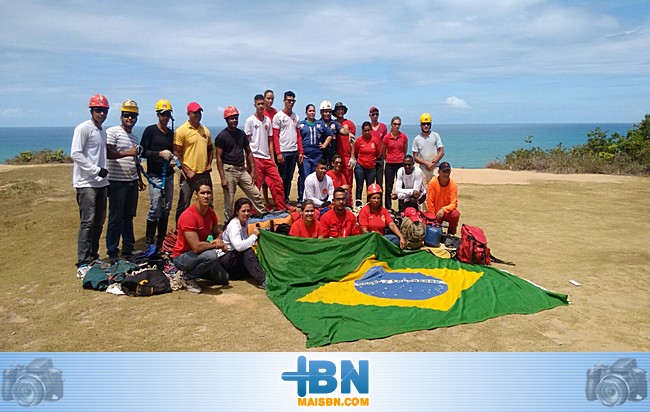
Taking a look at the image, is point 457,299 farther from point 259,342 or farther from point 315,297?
point 259,342

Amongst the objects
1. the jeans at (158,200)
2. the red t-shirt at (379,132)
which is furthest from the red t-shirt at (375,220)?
the jeans at (158,200)

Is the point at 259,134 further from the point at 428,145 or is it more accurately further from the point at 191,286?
the point at 191,286

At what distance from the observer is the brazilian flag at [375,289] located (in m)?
4.32

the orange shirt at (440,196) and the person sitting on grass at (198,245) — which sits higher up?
the orange shirt at (440,196)

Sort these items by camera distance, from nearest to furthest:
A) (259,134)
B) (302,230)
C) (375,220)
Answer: (302,230) < (375,220) < (259,134)

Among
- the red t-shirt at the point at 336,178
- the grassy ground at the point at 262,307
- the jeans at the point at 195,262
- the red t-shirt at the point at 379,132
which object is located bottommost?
the grassy ground at the point at 262,307

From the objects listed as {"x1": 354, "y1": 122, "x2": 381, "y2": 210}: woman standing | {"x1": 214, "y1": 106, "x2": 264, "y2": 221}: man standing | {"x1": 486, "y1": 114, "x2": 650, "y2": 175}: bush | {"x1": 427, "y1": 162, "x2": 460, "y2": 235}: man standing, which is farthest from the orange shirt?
{"x1": 486, "y1": 114, "x2": 650, "y2": 175}: bush

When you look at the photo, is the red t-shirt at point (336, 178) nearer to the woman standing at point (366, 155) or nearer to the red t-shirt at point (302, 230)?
the woman standing at point (366, 155)

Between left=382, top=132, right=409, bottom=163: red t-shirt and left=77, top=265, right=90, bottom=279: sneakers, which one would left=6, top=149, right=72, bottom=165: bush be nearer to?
left=77, top=265, right=90, bottom=279: sneakers

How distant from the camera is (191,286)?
17.0ft

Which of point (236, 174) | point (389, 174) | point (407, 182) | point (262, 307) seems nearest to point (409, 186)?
point (407, 182)

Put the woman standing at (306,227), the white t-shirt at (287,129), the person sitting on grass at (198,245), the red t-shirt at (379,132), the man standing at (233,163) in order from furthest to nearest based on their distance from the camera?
the red t-shirt at (379,132) < the white t-shirt at (287,129) < the man standing at (233,163) < the woman standing at (306,227) < the person sitting on grass at (198,245)

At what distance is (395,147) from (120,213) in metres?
4.62

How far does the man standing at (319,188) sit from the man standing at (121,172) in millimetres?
2447
